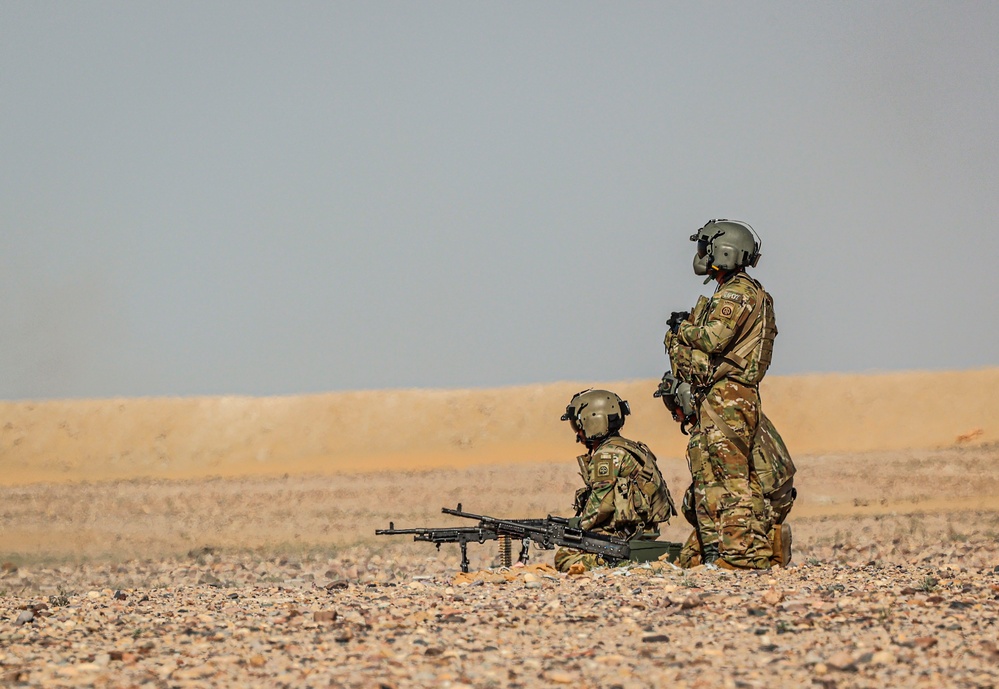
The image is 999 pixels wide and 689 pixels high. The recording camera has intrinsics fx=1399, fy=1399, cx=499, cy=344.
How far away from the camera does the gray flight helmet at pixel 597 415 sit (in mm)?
14805

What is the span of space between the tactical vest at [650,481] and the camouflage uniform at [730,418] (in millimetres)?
1548

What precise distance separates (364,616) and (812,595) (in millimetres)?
3393

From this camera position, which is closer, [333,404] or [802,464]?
[802,464]

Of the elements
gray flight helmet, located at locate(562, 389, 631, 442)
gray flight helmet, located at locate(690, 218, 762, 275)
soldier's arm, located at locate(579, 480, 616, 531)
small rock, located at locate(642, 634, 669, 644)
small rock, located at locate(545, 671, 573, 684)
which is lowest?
small rock, located at locate(545, 671, 573, 684)

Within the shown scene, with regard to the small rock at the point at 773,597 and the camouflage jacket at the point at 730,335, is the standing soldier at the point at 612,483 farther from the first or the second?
the small rock at the point at 773,597

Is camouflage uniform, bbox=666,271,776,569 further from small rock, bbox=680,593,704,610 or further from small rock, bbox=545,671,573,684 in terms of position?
small rock, bbox=545,671,573,684

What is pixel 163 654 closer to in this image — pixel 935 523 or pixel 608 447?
pixel 608 447

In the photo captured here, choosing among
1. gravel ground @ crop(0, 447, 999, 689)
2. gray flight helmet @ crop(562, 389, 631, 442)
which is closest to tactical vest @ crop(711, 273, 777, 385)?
gravel ground @ crop(0, 447, 999, 689)

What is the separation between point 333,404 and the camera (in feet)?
265

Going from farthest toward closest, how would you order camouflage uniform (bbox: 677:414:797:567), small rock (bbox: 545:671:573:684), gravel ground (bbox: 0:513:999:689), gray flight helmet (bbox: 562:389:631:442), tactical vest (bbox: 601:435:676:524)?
gray flight helmet (bbox: 562:389:631:442) → tactical vest (bbox: 601:435:676:524) → camouflage uniform (bbox: 677:414:797:567) → gravel ground (bbox: 0:513:999:689) → small rock (bbox: 545:671:573:684)

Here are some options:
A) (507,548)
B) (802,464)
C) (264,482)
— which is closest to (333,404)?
(264,482)

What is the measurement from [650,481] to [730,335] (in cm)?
247

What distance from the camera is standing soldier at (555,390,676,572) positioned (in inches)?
560

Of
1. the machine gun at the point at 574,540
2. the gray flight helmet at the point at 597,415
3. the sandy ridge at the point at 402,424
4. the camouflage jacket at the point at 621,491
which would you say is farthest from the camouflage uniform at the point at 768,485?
the sandy ridge at the point at 402,424
